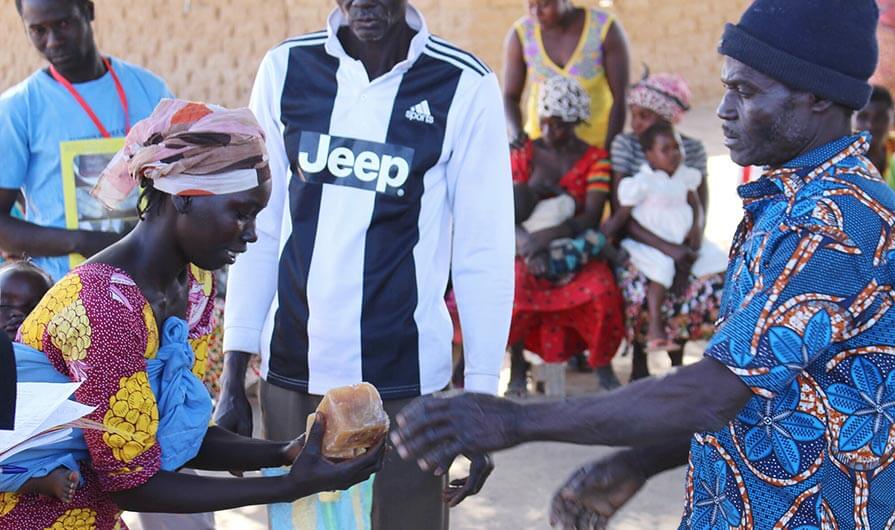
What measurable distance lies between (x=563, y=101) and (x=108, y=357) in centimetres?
458

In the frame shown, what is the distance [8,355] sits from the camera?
6.71 feet

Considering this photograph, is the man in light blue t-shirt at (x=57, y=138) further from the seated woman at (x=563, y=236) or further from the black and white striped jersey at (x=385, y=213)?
the seated woman at (x=563, y=236)

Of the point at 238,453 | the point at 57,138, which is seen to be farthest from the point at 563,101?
the point at 238,453

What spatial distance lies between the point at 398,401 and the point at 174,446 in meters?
0.82

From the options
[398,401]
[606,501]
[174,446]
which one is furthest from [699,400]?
[398,401]

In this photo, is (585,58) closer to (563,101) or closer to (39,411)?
(563,101)

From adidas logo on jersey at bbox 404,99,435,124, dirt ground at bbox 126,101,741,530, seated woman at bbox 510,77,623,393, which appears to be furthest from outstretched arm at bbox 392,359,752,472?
seated woman at bbox 510,77,623,393

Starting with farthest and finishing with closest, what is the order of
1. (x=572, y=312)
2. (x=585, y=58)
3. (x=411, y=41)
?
(x=585, y=58), (x=572, y=312), (x=411, y=41)

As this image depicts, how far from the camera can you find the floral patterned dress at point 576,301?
6.57m

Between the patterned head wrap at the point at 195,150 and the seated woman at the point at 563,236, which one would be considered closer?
the patterned head wrap at the point at 195,150

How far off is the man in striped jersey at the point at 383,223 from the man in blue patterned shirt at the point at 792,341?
1053 millimetres

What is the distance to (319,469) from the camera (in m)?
2.51

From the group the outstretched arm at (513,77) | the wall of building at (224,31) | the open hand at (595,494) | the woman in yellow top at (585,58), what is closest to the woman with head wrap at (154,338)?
the open hand at (595,494)

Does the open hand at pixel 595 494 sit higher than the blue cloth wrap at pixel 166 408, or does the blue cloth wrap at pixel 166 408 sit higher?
the blue cloth wrap at pixel 166 408
